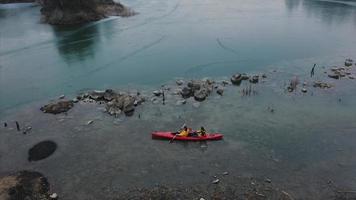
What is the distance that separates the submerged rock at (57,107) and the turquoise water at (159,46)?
4026 mm

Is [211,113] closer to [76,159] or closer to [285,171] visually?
[285,171]

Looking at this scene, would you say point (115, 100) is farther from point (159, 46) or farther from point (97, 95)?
point (159, 46)

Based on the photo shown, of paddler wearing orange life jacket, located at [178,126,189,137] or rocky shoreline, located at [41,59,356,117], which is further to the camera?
rocky shoreline, located at [41,59,356,117]

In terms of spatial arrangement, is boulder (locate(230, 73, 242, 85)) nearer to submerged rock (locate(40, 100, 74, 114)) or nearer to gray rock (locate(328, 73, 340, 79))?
gray rock (locate(328, 73, 340, 79))

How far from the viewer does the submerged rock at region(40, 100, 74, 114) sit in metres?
34.9

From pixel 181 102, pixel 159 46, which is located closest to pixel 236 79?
pixel 181 102

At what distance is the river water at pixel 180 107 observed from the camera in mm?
25719

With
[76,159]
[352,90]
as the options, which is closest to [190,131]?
[76,159]

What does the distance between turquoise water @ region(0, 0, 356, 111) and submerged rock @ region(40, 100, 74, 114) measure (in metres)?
4.03

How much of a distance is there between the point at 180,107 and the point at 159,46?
84.9 feet

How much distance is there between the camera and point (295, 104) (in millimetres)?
36594

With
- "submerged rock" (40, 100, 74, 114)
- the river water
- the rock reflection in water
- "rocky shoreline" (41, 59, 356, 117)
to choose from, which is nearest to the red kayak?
the river water

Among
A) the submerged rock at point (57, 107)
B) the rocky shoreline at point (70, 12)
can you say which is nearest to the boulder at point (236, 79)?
the submerged rock at point (57, 107)

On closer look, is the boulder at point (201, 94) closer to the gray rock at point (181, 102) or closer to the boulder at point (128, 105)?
the gray rock at point (181, 102)
